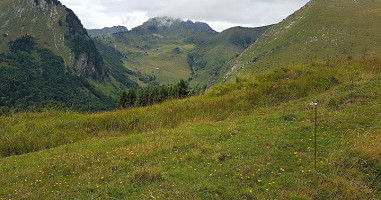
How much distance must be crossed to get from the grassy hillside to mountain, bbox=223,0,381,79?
3466 inches

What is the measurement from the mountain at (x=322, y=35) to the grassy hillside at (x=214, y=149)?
88.0 metres

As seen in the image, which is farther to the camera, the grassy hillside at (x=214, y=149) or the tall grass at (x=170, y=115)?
the tall grass at (x=170, y=115)

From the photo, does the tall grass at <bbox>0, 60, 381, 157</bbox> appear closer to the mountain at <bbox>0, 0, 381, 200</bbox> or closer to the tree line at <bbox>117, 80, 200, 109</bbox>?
the mountain at <bbox>0, 0, 381, 200</bbox>

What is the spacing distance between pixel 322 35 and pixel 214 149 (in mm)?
155194

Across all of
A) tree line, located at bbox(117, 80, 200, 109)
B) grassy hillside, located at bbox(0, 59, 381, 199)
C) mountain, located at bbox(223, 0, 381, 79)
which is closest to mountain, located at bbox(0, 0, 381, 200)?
grassy hillside, located at bbox(0, 59, 381, 199)

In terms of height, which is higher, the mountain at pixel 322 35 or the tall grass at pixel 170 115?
the mountain at pixel 322 35

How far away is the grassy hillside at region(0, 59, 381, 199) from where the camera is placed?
5.95 m

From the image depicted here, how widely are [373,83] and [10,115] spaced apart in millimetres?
21266

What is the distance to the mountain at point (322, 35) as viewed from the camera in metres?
113

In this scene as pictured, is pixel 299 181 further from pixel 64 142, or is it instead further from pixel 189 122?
pixel 64 142

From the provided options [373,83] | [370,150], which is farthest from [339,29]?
[370,150]

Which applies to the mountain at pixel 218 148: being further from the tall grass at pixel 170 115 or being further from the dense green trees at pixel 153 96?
the dense green trees at pixel 153 96

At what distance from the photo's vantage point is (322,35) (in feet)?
446

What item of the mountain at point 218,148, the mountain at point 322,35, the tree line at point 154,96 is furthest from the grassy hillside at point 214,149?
the mountain at point 322,35
